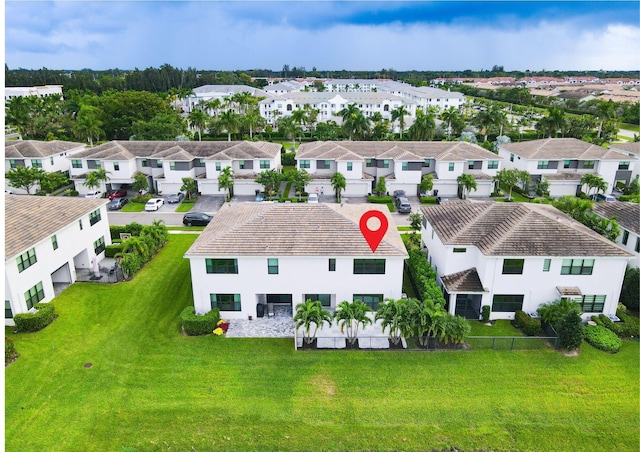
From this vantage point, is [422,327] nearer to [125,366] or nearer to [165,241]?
[125,366]

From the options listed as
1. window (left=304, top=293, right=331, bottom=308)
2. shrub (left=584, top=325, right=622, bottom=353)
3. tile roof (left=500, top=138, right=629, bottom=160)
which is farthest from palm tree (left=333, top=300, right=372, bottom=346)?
tile roof (left=500, top=138, right=629, bottom=160)

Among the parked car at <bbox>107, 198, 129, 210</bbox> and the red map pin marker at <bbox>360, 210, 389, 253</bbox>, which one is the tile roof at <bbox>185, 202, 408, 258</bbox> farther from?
the parked car at <bbox>107, 198, 129, 210</bbox>

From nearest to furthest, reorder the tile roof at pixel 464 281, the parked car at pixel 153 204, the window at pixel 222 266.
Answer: the window at pixel 222 266
the tile roof at pixel 464 281
the parked car at pixel 153 204

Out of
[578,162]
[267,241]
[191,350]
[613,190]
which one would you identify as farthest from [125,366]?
[613,190]

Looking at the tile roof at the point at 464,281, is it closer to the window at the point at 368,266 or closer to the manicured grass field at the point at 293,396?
the manicured grass field at the point at 293,396

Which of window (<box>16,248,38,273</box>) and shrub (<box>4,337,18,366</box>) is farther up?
window (<box>16,248,38,273</box>)

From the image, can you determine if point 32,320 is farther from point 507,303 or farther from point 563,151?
point 563,151

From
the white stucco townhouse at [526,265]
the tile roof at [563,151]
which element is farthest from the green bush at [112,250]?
the tile roof at [563,151]

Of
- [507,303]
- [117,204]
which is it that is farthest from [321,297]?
[117,204]
